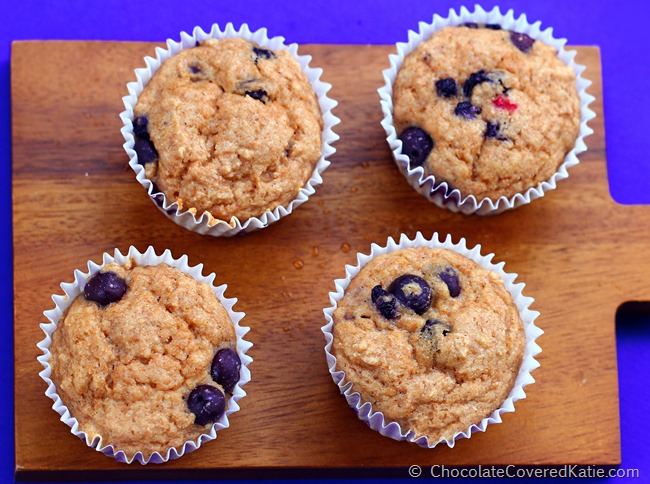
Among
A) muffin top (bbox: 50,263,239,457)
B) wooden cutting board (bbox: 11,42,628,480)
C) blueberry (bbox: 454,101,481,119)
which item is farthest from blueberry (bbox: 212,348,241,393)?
blueberry (bbox: 454,101,481,119)

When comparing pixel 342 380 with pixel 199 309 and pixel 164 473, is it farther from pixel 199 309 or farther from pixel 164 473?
pixel 164 473

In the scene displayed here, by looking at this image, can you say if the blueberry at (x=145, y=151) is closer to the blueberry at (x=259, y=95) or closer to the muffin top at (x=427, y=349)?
the blueberry at (x=259, y=95)

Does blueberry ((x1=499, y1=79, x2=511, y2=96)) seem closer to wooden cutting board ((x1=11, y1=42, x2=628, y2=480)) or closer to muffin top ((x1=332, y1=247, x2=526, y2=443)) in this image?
wooden cutting board ((x1=11, y1=42, x2=628, y2=480))

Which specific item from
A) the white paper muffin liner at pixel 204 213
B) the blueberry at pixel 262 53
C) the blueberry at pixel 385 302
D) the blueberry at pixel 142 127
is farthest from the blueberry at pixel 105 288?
the blueberry at pixel 262 53

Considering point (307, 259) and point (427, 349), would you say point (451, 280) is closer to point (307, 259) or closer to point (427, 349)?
point (427, 349)

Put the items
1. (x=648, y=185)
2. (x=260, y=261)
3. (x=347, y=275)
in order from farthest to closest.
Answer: (x=648, y=185) → (x=260, y=261) → (x=347, y=275)

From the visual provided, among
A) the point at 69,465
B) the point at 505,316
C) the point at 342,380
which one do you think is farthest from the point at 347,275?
the point at 69,465
